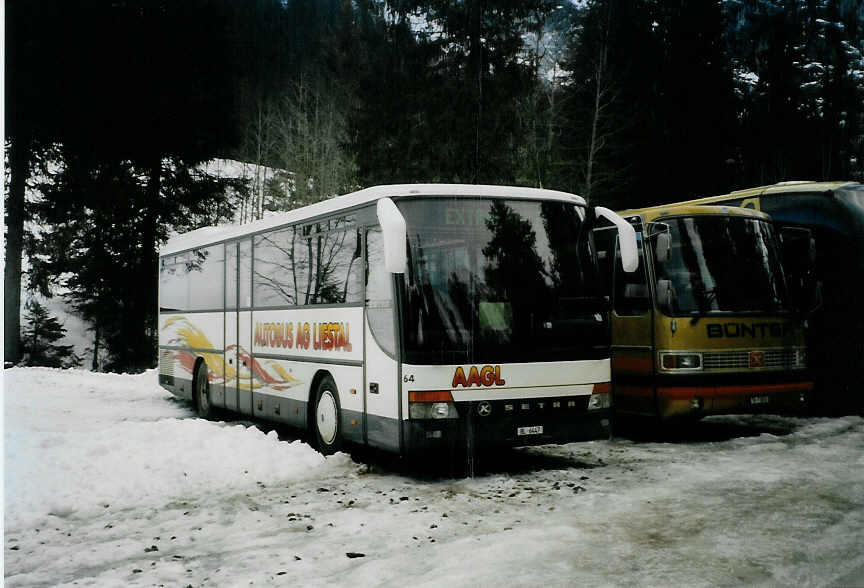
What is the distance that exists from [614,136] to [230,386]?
24.6 m

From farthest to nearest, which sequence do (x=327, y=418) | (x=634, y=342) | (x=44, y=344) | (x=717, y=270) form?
(x=44, y=344) → (x=634, y=342) → (x=717, y=270) → (x=327, y=418)

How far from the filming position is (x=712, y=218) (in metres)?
12.7

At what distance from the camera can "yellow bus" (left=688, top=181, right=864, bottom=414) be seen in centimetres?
1488

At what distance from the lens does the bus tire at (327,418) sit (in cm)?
1115

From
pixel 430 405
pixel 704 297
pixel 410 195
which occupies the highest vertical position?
pixel 410 195

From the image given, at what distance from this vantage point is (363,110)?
3095cm

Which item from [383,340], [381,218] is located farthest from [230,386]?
[381,218]

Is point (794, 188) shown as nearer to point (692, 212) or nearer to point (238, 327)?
point (692, 212)

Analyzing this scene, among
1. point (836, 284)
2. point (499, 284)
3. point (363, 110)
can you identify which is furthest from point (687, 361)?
point (363, 110)

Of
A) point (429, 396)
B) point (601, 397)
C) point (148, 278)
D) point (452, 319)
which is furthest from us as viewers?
point (148, 278)

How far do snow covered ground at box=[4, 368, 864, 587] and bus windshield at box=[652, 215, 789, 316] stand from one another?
1.80 m

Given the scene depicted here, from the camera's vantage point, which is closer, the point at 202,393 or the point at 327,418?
the point at 327,418

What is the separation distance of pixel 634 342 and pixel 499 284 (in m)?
3.58

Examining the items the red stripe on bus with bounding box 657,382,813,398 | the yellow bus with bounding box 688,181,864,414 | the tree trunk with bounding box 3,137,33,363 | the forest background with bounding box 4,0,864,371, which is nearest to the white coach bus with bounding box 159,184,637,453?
the red stripe on bus with bounding box 657,382,813,398
